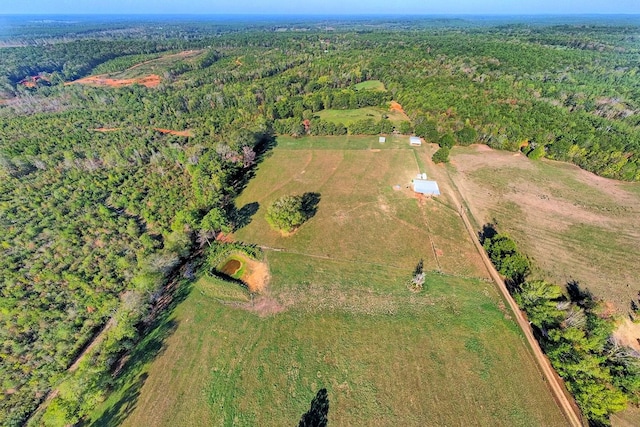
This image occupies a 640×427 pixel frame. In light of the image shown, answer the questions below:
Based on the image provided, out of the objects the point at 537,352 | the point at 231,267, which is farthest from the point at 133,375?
the point at 537,352

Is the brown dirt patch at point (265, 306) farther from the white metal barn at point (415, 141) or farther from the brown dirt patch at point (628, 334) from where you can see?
the white metal barn at point (415, 141)

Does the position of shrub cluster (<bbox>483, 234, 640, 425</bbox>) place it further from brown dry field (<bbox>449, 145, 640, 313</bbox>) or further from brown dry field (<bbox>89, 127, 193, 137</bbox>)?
brown dry field (<bbox>89, 127, 193, 137</bbox>)

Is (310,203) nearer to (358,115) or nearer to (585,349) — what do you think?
(585,349)

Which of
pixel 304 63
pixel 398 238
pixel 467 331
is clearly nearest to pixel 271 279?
pixel 398 238

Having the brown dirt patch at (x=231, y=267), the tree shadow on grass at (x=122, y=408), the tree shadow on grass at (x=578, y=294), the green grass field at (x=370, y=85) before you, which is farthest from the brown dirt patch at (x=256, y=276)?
the green grass field at (x=370, y=85)

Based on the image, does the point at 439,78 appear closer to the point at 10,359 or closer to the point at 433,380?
the point at 433,380
